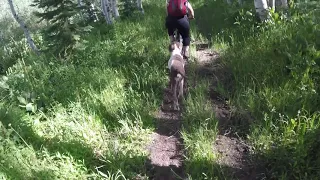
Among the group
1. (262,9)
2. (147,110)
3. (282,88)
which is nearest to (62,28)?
Answer: (147,110)

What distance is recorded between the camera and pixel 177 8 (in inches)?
221

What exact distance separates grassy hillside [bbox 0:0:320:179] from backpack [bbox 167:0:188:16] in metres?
1.07

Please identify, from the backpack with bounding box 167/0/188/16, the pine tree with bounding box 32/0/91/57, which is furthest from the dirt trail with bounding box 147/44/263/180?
the pine tree with bounding box 32/0/91/57

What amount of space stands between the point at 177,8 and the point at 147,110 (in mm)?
2471

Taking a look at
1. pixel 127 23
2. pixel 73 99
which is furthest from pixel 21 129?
pixel 127 23

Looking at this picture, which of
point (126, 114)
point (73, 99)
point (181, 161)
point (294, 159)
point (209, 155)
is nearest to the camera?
point (294, 159)

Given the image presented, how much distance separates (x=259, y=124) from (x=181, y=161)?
1190mm

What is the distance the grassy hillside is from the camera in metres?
3.23

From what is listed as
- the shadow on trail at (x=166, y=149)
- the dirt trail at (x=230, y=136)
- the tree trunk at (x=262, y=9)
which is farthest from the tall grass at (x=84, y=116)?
the tree trunk at (x=262, y=9)

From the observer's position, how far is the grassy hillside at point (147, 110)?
3234 millimetres

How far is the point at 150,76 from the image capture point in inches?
212

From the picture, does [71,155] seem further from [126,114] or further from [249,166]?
[249,166]

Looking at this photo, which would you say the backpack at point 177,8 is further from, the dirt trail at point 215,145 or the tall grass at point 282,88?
the dirt trail at point 215,145

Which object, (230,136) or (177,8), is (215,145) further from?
(177,8)
